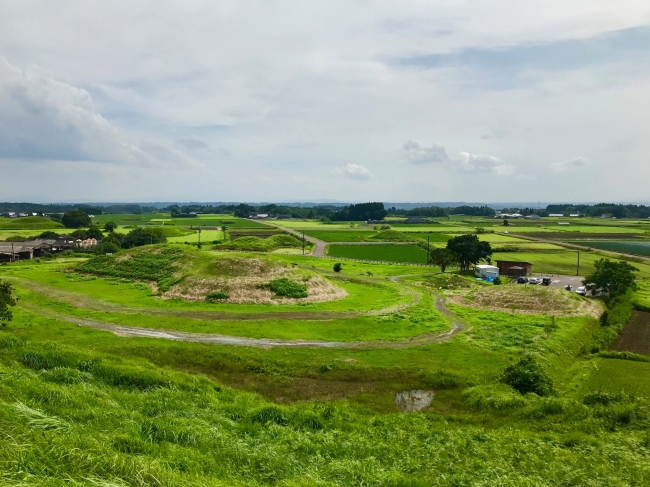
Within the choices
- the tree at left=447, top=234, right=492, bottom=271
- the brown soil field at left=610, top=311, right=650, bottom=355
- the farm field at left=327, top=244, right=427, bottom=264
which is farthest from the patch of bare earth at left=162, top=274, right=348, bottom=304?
the farm field at left=327, top=244, right=427, bottom=264

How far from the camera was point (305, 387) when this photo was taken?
2712cm

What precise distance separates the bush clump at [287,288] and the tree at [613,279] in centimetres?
4100

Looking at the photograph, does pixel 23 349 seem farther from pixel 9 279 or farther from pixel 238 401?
pixel 9 279

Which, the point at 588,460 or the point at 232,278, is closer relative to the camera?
the point at 588,460

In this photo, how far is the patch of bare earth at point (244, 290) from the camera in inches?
1978

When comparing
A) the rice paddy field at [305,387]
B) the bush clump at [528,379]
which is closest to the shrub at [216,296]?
the rice paddy field at [305,387]

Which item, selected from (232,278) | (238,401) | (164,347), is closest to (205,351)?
(164,347)

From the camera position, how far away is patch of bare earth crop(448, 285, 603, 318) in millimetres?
47875

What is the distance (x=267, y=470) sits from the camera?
47.3 feet

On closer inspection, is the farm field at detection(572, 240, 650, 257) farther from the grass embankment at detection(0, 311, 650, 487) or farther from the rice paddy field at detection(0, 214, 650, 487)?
the grass embankment at detection(0, 311, 650, 487)

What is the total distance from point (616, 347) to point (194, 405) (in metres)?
36.6

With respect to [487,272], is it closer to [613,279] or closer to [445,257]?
[445,257]

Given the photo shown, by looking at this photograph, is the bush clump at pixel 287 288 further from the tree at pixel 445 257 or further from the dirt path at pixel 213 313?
the tree at pixel 445 257

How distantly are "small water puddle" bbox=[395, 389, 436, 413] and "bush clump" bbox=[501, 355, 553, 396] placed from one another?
5437 mm
